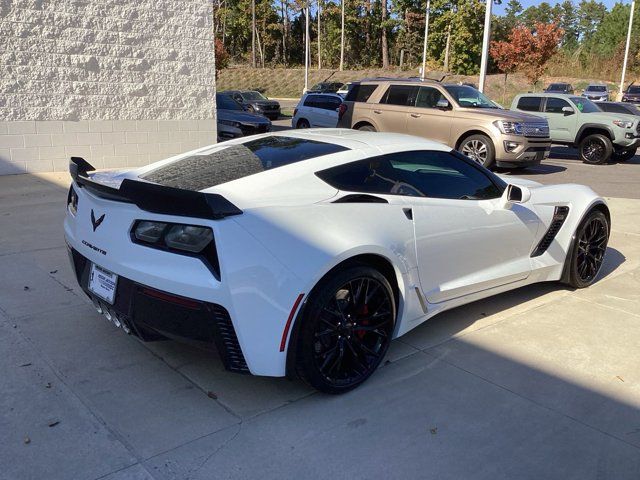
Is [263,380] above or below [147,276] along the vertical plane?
below

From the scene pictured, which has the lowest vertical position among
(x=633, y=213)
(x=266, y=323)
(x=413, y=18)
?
(x=633, y=213)

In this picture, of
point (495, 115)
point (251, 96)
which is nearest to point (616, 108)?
point (495, 115)

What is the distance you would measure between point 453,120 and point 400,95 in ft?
5.12

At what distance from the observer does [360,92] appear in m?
14.7

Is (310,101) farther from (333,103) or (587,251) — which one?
(587,251)

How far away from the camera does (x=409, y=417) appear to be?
3.21m

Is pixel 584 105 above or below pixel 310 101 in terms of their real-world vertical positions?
above

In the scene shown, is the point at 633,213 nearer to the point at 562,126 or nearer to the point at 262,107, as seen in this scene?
the point at 562,126

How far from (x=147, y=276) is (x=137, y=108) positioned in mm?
9901

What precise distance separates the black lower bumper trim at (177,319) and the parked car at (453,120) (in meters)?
10.6

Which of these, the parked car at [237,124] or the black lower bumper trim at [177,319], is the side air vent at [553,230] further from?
the parked car at [237,124]

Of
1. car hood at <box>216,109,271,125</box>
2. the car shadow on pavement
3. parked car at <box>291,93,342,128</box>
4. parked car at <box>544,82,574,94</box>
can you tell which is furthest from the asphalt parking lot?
parked car at <box>544,82,574,94</box>

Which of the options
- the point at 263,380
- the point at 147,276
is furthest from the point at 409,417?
the point at 147,276

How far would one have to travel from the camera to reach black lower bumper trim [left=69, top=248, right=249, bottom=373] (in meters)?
2.96
